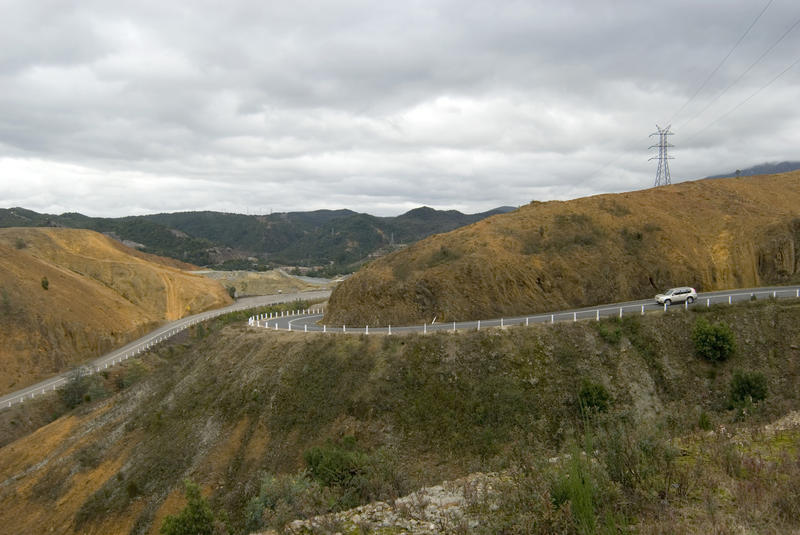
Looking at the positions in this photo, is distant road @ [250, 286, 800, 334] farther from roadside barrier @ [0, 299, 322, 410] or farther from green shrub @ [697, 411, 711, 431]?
roadside barrier @ [0, 299, 322, 410]

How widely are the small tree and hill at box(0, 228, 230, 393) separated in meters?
38.2

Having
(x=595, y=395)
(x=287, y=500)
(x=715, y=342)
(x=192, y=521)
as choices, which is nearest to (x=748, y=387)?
(x=715, y=342)

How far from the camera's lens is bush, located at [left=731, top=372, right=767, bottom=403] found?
18.9 metres

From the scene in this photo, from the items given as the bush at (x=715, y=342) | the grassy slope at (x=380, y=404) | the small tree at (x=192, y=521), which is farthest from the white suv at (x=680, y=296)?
the small tree at (x=192, y=521)

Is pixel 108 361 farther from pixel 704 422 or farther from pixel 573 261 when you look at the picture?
pixel 704 422

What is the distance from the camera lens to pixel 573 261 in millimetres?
34156

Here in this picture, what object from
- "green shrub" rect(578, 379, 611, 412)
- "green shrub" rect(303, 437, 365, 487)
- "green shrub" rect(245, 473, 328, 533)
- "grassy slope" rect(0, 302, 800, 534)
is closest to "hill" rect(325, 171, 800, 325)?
"grassy slope" rect(0, 302, 800, 534)

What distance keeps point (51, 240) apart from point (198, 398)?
71.8m

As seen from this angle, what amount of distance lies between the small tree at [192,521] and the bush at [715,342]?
22.9 m

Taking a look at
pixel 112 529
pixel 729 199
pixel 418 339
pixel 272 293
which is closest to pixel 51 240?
pixel 272 293

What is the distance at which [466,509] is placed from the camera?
26.1ft

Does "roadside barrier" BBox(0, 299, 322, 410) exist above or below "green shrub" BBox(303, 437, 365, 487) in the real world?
below

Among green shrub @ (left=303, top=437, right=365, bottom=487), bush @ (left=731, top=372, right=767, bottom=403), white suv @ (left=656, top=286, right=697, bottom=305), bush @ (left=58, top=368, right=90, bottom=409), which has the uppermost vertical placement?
white suv @ (left=656, top=286, right=697, bottom=305)

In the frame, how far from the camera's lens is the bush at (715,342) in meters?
21.9
